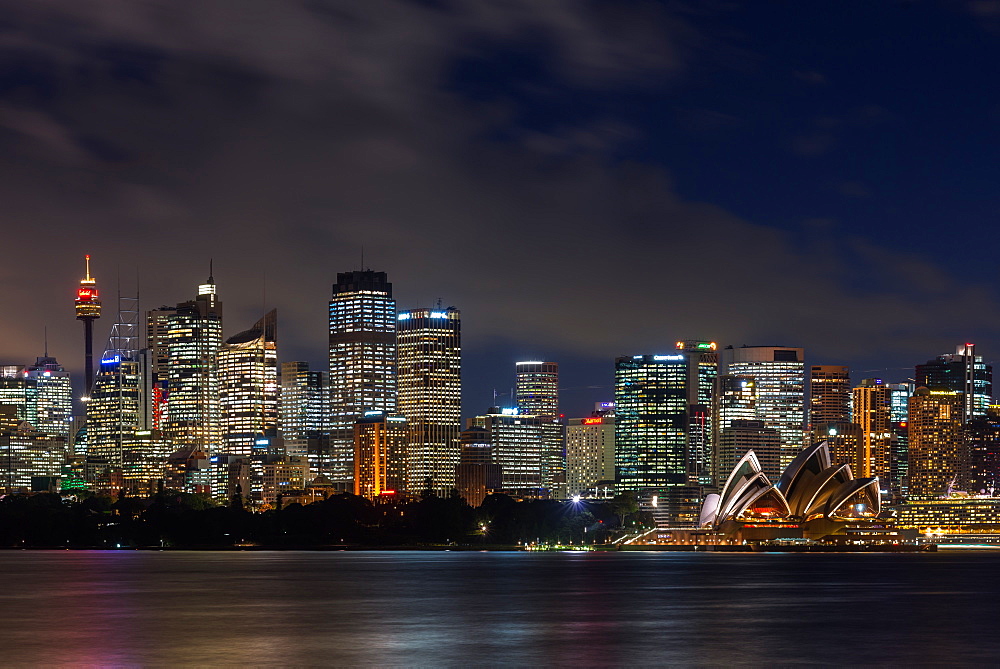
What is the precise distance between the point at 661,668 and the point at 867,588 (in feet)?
199

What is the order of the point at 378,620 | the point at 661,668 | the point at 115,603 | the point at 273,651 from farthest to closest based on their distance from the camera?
the point at 115,603 < the point at 378,620 < the point at 273,651 < the point at 661,668

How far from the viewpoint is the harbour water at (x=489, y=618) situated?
55.5 metres

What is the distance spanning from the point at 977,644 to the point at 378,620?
26647mm

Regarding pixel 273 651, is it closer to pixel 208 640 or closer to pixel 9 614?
pixel 208 640

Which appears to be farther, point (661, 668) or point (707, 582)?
point (707, 582)

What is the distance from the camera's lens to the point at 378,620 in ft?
237

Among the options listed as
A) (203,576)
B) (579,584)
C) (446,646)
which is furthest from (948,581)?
(446,646)

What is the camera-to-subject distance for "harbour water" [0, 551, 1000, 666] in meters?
55.5

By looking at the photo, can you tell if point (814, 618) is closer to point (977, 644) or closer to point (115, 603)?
point (977, 644)

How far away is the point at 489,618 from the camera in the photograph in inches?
2928

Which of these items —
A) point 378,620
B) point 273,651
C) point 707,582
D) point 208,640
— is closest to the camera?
point 273,651

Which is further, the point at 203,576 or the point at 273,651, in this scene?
the point at 203,576

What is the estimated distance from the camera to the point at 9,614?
76125mm

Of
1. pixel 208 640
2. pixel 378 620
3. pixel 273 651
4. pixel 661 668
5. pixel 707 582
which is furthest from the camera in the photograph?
pixel 707 582
